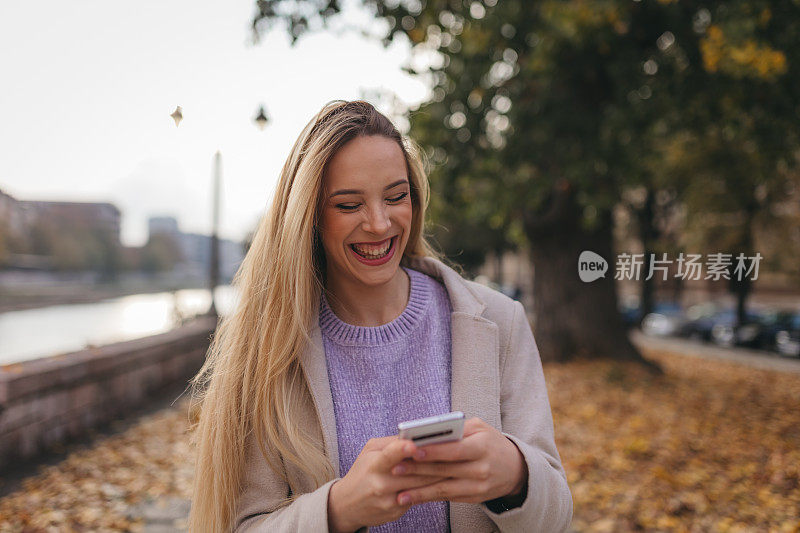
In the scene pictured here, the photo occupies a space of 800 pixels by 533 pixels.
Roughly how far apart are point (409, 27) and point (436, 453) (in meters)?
6.24

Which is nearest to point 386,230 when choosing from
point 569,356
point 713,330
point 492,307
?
point 492,307

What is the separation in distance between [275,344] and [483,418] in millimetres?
688

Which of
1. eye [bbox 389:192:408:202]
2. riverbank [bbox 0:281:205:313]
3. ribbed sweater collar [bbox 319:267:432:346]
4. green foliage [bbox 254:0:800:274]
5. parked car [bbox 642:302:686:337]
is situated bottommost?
parked car [bbox 642:302:686:337]

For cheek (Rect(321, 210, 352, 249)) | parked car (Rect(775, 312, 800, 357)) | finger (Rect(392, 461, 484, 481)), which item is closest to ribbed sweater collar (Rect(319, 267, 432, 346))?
cheek (Rect(321, 210, 352, 249))

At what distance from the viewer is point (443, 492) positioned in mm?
1398

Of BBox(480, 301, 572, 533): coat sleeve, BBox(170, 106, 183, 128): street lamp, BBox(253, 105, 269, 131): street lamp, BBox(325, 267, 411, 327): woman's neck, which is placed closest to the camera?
BBox(480, 301, 572, 533): coat sleeve

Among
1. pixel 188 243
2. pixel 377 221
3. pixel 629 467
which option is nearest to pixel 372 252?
A: pixel 377 221

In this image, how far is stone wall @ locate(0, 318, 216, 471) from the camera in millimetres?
5277

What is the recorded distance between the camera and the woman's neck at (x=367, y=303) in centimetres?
200

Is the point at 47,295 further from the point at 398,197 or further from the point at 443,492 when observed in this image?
the point at 443,492

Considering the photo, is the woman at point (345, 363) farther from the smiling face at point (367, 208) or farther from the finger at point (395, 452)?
the finger at point (395, 452)

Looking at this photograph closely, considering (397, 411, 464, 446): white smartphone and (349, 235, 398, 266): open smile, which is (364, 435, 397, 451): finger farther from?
(349, 235, 398, 266): open smile

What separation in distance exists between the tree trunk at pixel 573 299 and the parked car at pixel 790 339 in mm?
9360

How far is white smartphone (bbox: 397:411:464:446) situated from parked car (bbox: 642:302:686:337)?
26.8 meters
